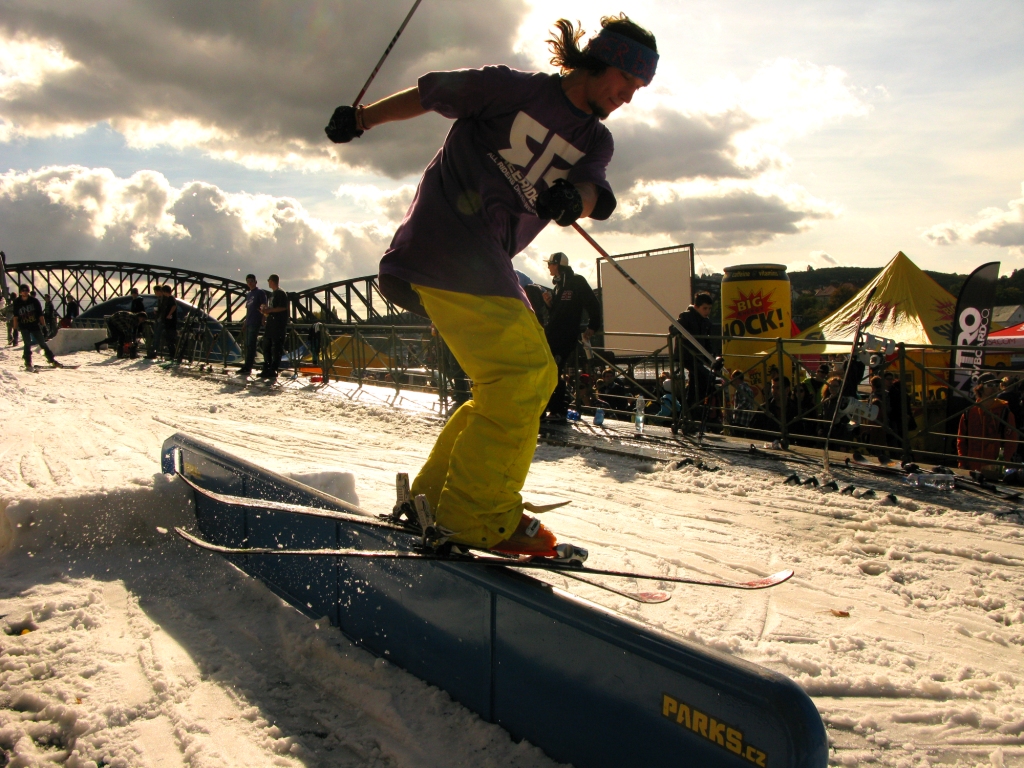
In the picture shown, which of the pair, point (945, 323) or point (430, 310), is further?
point (945, 323)

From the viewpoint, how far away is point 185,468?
3.45 m

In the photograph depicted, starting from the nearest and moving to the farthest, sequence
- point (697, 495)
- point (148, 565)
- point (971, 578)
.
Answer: point (148, 565)
point (971, 578)
point (697, 495)

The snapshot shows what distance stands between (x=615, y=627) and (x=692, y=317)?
7.19m

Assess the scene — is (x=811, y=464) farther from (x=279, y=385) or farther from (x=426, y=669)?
(x=279, y=385)

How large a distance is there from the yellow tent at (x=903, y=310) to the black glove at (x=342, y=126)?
10.6 metres

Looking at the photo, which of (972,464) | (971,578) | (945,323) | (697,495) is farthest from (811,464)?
(945,323)

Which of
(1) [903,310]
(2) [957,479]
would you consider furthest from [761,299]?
(2) [957,479]

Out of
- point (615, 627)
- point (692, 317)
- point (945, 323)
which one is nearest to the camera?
point (615, 627)

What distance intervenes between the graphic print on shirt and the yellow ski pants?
1.20ft

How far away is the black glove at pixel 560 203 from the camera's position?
1.92 metres

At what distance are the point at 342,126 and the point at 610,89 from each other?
0.86m

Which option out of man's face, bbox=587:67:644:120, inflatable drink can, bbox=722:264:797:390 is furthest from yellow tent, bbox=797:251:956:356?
man's face, bbox=587:67:644:120

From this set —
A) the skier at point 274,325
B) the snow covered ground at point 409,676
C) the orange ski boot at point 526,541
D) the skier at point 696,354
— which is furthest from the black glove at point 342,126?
the skier at point 274,325

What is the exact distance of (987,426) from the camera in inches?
249
